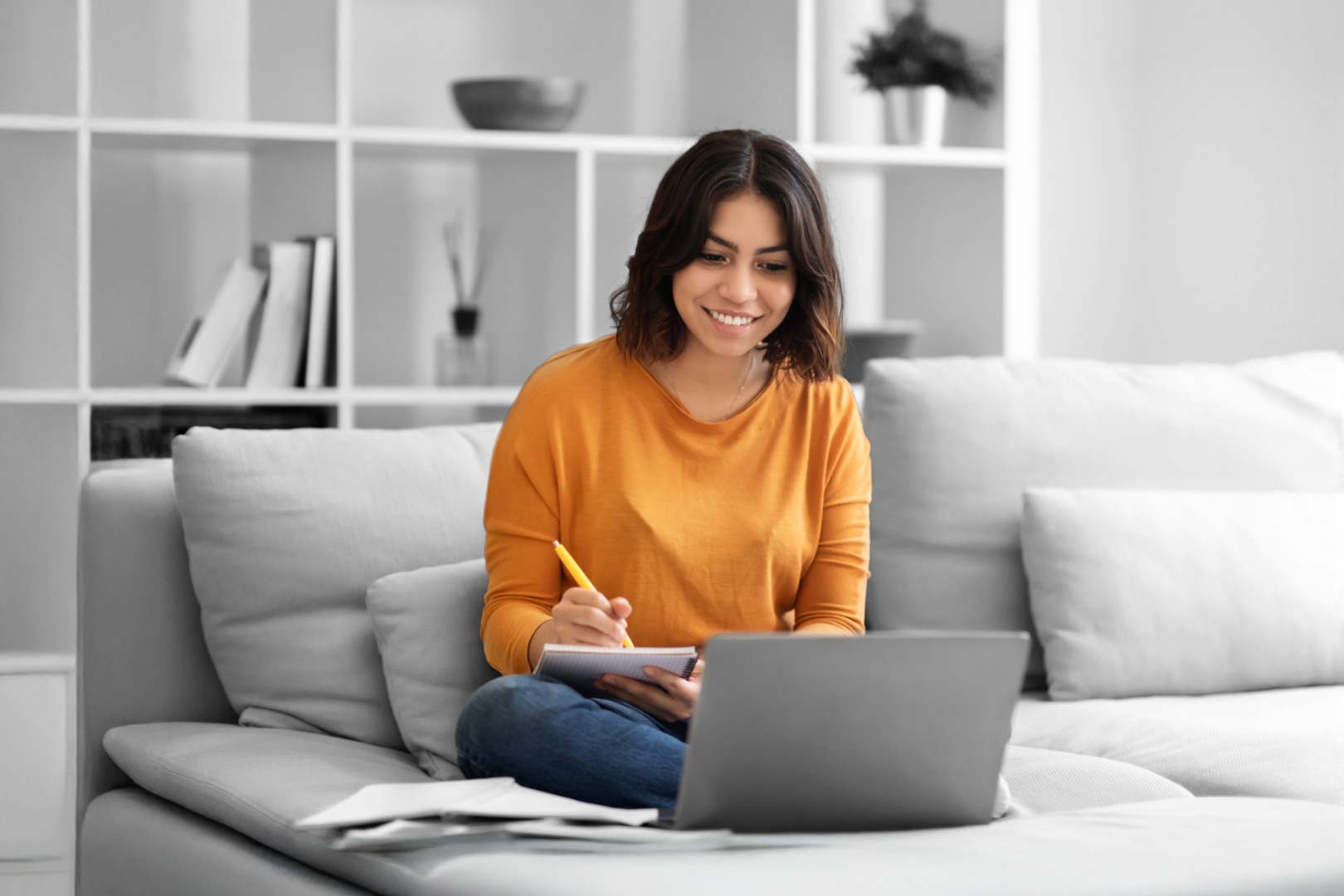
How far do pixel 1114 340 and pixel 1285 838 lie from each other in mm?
2446

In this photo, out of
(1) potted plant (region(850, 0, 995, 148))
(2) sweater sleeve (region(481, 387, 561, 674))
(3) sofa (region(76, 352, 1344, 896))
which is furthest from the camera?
(1) potted plant (region(850, 0, 995, 148))

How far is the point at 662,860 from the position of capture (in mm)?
1227

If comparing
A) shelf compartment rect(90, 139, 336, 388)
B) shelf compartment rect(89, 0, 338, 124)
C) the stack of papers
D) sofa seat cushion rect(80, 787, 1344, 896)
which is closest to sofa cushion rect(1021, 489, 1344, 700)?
sofa seat cushion rect(80, 787, 1344, 896)

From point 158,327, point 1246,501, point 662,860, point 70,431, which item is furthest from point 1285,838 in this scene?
point 158,327

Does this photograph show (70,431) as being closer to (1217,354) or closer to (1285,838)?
(1285,838)

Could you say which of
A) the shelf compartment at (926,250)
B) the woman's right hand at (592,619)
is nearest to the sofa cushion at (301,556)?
the woman's right hand at (592,619)

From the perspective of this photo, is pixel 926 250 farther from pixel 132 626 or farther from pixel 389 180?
pixel 132 626

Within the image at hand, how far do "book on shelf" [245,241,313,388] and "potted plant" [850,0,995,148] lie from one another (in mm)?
1164

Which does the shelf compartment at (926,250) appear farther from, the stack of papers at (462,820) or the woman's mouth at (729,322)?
the stack of papers at (462,820)

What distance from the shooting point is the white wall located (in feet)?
10.6

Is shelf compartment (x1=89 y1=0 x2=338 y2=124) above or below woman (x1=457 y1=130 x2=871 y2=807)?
above

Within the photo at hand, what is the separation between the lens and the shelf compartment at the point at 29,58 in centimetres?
273

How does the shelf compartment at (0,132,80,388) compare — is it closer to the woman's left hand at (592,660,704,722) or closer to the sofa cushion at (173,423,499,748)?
the sofa cushion at (173,423,499,748)

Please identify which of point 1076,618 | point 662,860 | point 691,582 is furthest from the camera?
point 1076,618
